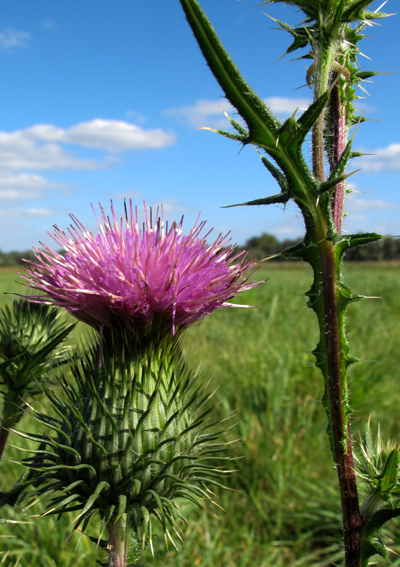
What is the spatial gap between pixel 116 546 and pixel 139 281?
33.4 inches

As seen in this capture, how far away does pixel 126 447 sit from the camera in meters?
1.51

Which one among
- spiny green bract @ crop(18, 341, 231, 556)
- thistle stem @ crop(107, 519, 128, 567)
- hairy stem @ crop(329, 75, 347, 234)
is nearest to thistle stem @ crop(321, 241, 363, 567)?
hairy stem @ crop(329, 75, 347, 234)

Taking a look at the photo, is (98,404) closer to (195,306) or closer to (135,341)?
(135,341)

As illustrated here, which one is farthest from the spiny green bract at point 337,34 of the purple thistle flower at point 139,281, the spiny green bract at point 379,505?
the spiny green bract at point 379,505

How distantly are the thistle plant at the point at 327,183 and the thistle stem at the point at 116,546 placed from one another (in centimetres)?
68

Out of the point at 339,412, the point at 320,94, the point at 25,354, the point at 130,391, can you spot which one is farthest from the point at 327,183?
the point at 25,354

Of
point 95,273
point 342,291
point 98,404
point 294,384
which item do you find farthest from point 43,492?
point 294,384

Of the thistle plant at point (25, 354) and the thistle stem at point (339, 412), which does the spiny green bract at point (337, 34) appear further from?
the thistle plant at point (25, 354)

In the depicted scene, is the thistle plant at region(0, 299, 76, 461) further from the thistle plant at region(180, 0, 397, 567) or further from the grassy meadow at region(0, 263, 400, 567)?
the thistle plant at region(180, 0, 397, 567)

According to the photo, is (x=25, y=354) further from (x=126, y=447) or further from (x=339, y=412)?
(x=339, y=412)

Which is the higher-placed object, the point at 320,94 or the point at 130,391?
the point at 320,94

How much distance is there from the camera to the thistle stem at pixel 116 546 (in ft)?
4.69

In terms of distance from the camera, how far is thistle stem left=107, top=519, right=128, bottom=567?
1.43 meters

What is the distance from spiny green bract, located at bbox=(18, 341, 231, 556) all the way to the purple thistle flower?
0.16m
